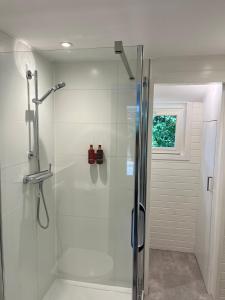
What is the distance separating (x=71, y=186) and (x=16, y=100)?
1061 millimetres

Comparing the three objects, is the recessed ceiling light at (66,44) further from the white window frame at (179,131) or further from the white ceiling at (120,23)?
the white window frame at (179,131)

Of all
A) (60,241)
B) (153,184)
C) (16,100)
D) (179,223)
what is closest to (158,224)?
(179,223)

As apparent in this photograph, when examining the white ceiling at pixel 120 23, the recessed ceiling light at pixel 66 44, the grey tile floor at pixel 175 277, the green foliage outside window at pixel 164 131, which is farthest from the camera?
the green foliage outside window at pixel 164 131

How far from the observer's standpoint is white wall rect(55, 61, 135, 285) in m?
2.28

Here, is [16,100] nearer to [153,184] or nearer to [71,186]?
[71,186]

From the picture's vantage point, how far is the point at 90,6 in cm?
130

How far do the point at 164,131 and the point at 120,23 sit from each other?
7.30 ft

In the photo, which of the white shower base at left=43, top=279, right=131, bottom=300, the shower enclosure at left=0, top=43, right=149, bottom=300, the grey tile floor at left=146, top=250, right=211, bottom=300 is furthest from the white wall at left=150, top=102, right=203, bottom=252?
the white shower base at left=43, top=279, right=131, bottom=300

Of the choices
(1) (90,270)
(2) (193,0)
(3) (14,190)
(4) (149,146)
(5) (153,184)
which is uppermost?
(2) (193,0)

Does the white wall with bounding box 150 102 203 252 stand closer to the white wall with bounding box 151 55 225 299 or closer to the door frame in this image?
the door frame

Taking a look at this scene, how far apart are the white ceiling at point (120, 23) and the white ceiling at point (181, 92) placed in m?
0.83

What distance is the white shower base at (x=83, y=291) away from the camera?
2.31 meters

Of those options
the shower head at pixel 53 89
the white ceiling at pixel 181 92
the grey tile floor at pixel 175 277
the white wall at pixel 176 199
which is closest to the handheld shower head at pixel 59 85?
the shower head at pixel 53 89

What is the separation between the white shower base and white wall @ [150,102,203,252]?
1310mm
